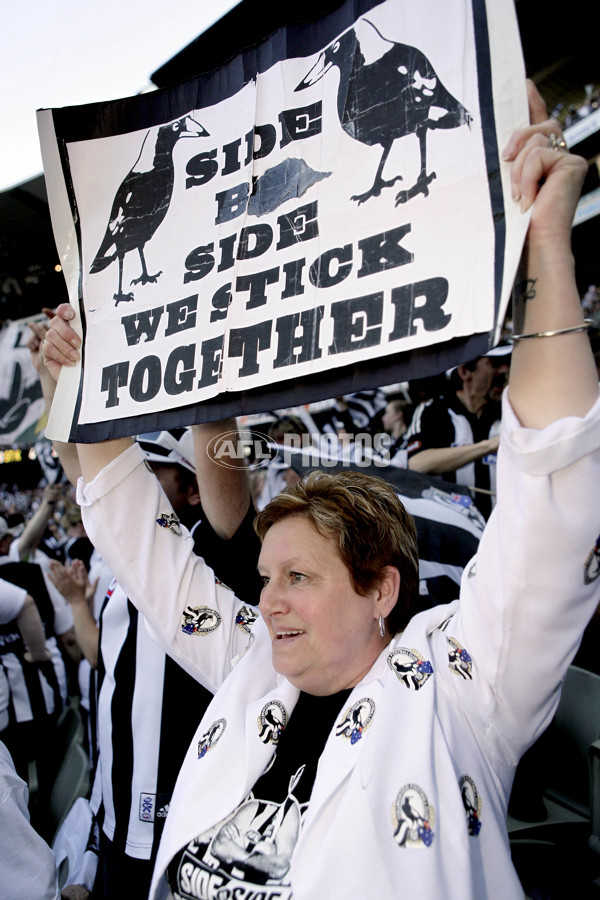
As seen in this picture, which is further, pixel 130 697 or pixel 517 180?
pixel 130 697

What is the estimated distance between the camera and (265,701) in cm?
143

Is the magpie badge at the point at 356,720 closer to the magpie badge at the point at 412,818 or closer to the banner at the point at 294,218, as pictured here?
the magpie badge at the point at 412,818

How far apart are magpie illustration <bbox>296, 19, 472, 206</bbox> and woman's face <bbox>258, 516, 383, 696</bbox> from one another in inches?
29.9

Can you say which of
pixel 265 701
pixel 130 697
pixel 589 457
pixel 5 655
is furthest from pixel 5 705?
pixel 589 457

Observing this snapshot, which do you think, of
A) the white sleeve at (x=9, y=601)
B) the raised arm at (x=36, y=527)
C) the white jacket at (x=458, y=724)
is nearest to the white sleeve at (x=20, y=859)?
the white jacket at (x=458, y=724)

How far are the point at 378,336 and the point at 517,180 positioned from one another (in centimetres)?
34

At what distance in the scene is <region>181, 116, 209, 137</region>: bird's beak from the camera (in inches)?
60.6

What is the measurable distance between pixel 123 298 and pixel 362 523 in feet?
2.67

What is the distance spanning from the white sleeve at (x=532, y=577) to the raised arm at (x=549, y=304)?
35 mm

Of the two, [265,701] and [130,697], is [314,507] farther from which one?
[130,697]

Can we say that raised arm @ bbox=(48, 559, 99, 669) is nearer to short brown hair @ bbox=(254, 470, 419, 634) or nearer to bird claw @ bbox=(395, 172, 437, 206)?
short brown hair @ bbox=(254, 470, 419, 634)

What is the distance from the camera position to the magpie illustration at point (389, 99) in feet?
3.84

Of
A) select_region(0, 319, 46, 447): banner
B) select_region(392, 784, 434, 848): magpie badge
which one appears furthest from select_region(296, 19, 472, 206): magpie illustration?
select_region(0, 319, 46, 447): banner

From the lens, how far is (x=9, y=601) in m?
3.06
